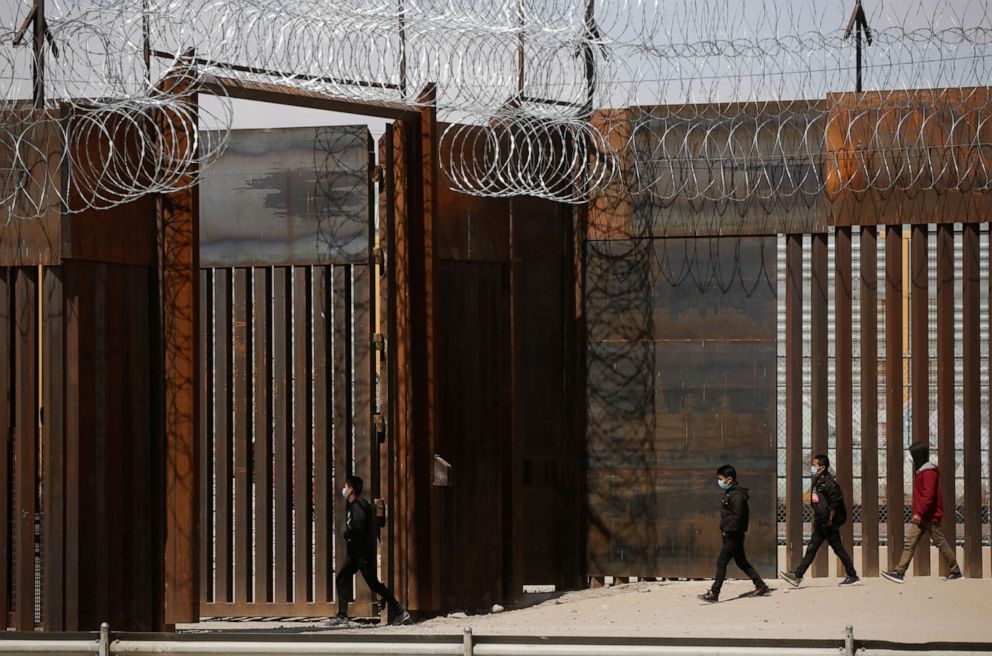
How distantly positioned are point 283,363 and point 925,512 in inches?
220

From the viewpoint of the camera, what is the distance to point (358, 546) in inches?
464

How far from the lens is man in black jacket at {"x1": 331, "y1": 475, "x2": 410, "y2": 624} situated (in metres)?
11.8

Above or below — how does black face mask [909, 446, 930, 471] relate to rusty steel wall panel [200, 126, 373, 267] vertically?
below

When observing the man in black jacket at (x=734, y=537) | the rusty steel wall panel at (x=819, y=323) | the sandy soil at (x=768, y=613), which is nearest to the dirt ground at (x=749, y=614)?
the sandy soil at (x=768, y=613)

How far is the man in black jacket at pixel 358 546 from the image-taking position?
1177 centimetres

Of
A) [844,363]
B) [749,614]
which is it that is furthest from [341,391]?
[844,363]

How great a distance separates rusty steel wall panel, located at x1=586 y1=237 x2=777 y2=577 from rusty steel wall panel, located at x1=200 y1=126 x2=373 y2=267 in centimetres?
254

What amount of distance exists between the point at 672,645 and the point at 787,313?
23.2ft

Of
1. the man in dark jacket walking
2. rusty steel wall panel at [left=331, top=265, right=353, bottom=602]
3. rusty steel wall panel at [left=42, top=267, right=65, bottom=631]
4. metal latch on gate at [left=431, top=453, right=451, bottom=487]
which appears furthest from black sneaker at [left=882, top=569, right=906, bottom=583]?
rusty steel wall panel at [left=42, top=267, right=65, bottom=631]

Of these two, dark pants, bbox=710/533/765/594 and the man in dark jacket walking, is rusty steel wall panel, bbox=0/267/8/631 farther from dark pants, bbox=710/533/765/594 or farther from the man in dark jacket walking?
the man in dark jacket walking

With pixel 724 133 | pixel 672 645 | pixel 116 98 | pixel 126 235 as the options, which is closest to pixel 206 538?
pixel 126 235

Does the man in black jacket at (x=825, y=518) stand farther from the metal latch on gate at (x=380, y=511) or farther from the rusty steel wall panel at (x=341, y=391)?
the rusty steel wall panel at (x=341, y=391)

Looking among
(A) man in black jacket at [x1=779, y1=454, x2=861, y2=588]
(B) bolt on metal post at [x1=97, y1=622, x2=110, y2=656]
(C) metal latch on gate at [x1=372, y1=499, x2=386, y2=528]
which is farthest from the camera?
(A) man in black jacket at [x1=779, y1=454, x2=861, y2=588]

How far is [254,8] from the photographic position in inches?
443
